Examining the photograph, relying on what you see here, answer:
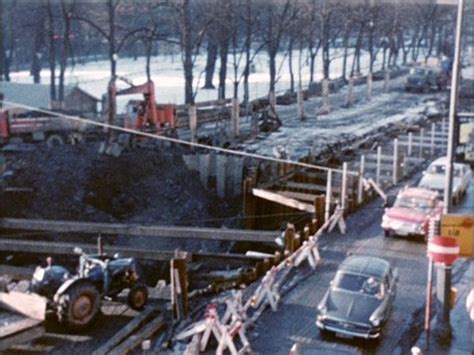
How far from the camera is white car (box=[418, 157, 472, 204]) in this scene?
4649 millimetres

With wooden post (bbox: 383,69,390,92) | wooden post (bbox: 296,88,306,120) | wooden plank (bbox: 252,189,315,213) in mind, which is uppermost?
wooden post (bbox: 383,69,390,92)

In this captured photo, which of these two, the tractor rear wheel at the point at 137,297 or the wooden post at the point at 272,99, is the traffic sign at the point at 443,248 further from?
the wooden post at the point at 272,99

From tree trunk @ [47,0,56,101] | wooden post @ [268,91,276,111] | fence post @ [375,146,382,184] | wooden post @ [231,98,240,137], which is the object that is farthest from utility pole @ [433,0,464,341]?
tree trunk @ [47,0,56,101]

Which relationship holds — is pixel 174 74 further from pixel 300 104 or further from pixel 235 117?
pixel 300 104

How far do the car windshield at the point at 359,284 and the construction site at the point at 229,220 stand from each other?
260 mm

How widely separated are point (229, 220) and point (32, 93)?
4.28 meters

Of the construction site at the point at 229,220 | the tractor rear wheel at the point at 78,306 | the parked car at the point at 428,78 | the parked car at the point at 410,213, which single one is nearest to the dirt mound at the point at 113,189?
the construction site at the point at 229,220

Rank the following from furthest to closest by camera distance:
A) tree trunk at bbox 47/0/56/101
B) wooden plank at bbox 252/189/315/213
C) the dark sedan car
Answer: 1. tree trunk at bbox 47/0/56/101
2. wooden plank at bbox 252/189/315/213
3. the dark sedan car

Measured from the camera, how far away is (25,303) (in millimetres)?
4848

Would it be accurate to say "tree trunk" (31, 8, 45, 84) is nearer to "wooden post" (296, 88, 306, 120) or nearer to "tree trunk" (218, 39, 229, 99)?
"tree trunk" (218, 39, 229, 99)

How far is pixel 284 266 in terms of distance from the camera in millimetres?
5055

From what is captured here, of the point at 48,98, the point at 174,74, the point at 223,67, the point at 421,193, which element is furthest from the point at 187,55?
the point at 48,98

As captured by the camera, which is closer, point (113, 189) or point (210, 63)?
point (210, 63)

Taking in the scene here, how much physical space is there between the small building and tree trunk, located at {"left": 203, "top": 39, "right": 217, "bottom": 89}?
266 centimetres
